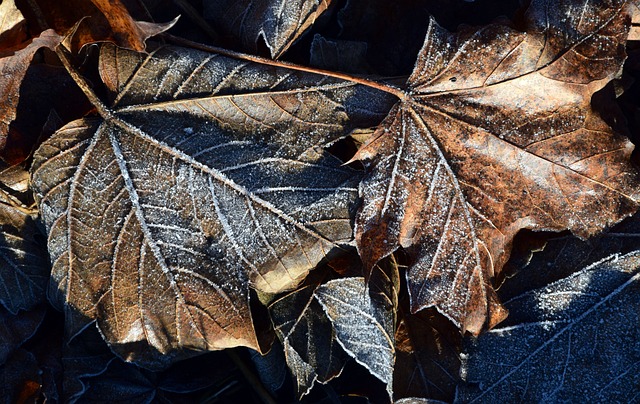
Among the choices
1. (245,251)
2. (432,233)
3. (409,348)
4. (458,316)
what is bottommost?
(409,348)

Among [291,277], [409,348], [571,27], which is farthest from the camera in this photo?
[409,348]

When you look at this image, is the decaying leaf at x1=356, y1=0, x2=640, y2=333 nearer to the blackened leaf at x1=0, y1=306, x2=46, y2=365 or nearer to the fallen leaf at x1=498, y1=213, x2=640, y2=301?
the fallen leaf at x1=498, y1=213, x2=640, y2=301

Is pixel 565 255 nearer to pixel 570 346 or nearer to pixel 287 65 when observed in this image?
pixel 570 346

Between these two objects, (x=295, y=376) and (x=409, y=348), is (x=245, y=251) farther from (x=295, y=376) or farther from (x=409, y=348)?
(x=409, y=348)

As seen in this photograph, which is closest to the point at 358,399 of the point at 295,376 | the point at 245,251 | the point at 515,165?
the point at 295,376

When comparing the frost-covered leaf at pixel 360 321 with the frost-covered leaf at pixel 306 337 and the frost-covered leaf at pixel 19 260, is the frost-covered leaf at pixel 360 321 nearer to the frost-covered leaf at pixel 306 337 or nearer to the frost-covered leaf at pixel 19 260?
the frost-covered leaf at pixel 306 337

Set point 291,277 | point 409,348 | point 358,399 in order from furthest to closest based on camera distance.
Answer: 1. point 358,399
2. point 409,348
3. point 291,277

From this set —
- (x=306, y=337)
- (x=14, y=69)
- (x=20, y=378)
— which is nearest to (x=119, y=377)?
(x=20, y=378)
